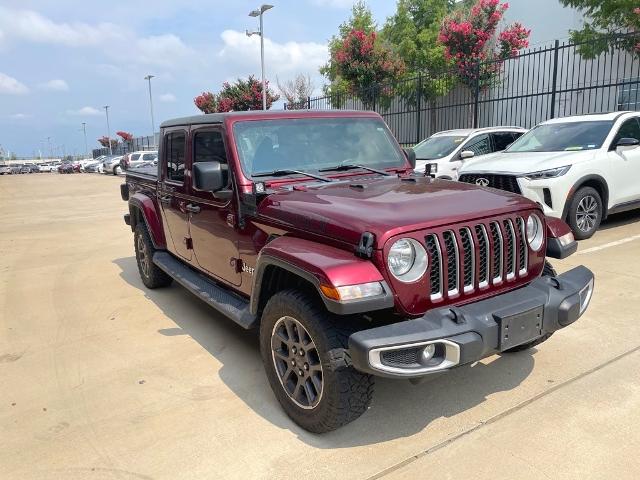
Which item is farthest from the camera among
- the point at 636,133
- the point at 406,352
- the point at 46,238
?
the point at 46,238

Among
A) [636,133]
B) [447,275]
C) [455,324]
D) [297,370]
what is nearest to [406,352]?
[455,324]

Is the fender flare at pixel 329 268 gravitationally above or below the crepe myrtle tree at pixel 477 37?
below

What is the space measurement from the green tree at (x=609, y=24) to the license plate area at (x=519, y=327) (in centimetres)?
1298

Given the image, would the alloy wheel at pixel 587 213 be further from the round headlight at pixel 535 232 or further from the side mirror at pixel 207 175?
the side mirror at pixel 207 175

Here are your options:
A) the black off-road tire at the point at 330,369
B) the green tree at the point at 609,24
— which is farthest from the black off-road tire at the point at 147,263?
the green tree at the point at 609,24

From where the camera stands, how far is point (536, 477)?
8.09 ft

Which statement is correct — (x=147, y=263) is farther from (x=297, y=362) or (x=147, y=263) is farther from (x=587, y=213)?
(x=587, y=213)

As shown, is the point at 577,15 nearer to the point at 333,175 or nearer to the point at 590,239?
the point at 590,239

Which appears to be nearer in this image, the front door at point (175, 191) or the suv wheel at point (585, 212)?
the front door at point (175, 191)

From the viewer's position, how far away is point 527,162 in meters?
7.29

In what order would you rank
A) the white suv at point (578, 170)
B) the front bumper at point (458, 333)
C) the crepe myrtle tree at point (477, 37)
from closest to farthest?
the front bumper at point (458, 333) → the white suv at point (578, 170) → the crepe myrtle tree at point (477, 37)

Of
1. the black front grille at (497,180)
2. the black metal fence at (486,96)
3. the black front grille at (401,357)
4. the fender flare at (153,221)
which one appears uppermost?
the black metal fence at (486,96)

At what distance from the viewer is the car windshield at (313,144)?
3.72 metres

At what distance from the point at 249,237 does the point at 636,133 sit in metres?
7.01
